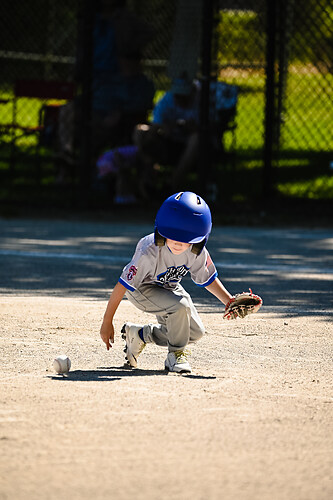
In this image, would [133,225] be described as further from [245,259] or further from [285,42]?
[285,42]

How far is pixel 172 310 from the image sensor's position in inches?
191

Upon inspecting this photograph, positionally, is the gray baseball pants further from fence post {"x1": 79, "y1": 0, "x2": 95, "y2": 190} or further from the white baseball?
fence post {"x1": 79, "y1": 0, "x2": 95, "y2": 190}

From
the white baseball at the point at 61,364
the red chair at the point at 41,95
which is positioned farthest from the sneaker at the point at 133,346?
the red chair at the point at 41,95

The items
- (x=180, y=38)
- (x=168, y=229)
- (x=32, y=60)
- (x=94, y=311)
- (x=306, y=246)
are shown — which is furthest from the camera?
(x=32, y=60)

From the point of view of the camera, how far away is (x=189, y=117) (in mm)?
11828

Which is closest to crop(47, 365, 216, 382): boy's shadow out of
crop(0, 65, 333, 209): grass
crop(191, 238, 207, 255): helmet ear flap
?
crop(191, 238, 207, 255): helmet ear flap

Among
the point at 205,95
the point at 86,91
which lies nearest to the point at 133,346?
the point at 205,95

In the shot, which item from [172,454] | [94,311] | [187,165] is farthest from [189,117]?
[172,454]

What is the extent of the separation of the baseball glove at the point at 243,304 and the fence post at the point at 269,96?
7092 mm

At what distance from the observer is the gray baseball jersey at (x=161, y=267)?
4.85 meters

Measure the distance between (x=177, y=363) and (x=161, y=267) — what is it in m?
0.48

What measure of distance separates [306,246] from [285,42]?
4.05 metres

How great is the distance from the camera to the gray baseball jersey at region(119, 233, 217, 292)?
4.85 meters

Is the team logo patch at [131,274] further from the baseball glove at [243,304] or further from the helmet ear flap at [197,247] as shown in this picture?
the baseball glove at [243,304]
